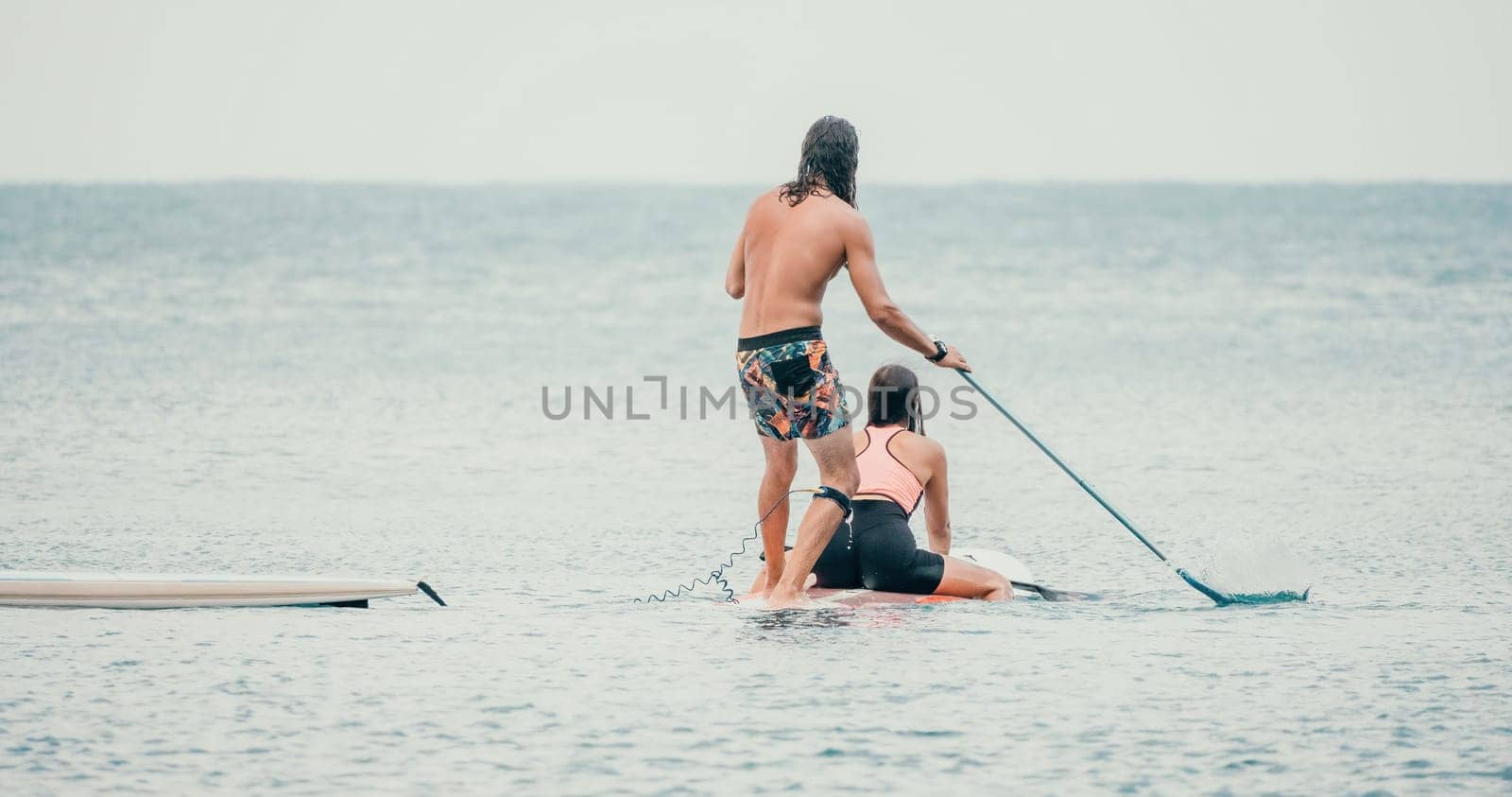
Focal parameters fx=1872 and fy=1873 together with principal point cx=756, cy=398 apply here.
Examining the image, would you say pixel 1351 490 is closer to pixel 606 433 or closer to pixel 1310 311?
pixel 606 433

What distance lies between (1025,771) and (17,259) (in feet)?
156

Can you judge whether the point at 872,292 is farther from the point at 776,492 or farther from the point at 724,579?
the point at 724,579

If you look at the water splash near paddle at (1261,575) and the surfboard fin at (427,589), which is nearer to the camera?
the surfboard fin at (427,589)

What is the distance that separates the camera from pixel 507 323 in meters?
32.0

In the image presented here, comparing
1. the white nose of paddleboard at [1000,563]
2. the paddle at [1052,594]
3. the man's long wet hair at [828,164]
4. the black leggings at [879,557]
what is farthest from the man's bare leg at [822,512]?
the paddle at [1052,594]

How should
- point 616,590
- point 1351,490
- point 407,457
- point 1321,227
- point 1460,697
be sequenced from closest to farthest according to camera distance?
point 1460,697, point 616,590, point 1351,490, point 407,457, point 1321,227

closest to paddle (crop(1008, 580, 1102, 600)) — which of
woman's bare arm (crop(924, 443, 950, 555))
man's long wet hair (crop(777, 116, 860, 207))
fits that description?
woman's bare arm (crop(924, 443, 950, 555))

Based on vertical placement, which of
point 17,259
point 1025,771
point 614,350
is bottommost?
point 1025,771

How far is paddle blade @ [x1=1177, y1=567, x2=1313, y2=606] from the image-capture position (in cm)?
792

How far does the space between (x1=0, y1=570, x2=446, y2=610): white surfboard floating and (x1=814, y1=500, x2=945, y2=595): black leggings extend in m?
1.74

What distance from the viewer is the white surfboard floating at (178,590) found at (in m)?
7.54

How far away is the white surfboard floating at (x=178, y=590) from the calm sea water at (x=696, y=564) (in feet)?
0.28

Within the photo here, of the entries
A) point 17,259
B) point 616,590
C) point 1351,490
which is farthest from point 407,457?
point 17,259

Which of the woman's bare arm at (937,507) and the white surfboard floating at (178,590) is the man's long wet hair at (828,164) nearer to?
the woman's bare arm at (937,507)
